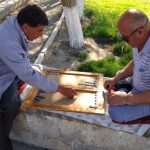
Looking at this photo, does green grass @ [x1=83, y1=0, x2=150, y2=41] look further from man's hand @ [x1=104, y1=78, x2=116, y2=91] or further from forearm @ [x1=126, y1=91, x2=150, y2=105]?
forearm @ [x1=126, y1=91, x2=150, y2=105]

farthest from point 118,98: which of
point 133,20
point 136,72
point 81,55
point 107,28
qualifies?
point 107,28

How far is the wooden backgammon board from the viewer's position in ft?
13.5

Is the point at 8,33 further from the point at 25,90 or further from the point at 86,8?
the point at 86,8

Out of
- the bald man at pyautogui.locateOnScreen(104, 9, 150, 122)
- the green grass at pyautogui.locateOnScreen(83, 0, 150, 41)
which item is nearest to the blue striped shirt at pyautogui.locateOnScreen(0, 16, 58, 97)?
the bald man at pyautogui.locateOnScreen(104, 9, 150, 122)

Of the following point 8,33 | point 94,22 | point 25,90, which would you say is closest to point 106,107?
point 25,90

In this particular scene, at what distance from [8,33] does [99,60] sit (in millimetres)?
2575

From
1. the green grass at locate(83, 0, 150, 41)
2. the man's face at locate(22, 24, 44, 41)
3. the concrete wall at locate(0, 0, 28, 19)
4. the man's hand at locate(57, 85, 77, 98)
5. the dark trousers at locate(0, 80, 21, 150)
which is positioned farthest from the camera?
the concrete wall at locate(0, 0, 28, 19)

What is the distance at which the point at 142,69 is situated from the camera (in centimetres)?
359

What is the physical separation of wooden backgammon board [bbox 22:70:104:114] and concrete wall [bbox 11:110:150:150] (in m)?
0.12

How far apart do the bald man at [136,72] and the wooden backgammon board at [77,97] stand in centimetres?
37

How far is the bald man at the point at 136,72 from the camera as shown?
11.1 ft

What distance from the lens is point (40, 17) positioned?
3686 millimetres

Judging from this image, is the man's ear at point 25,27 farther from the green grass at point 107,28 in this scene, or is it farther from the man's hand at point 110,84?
the green grass at point 107,28

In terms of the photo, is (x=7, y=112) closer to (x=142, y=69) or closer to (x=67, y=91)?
(x=67, y=91)
